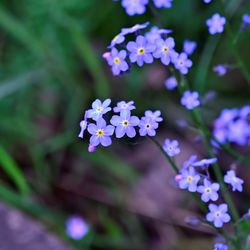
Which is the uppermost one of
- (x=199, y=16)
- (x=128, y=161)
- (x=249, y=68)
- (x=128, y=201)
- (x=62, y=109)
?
(x=199, y=16)

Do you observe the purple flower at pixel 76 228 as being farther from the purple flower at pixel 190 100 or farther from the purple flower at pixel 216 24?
the purple flower at pixel 216 24

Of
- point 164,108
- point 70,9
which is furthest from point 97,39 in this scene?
point 164,108

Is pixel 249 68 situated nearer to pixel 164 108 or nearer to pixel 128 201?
pixel 164 108

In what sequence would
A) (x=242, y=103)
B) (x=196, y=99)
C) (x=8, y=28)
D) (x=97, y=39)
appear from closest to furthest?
(x=196, y=99) < (x=8, y=28) < (x=242, y=103) < (x=97, y=39)

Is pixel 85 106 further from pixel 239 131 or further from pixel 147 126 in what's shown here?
pixel 147 126

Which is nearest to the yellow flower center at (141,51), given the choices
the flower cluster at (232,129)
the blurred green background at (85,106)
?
the flower cluster at (232,129)

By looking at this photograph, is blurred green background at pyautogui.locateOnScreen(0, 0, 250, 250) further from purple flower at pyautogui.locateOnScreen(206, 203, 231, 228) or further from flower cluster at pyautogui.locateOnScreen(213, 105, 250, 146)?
purple flower at pyautogui.locateOnScreen(206, 203, 231, 228)

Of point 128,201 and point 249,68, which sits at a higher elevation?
point 249,68

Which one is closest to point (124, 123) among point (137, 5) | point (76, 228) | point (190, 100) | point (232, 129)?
point (190, 100)
